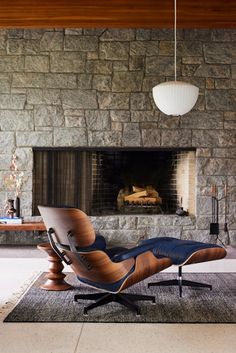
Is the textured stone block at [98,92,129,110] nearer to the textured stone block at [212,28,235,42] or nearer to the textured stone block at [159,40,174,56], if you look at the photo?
the textured stone block at [159,40,174,56]

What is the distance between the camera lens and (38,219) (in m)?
6.99

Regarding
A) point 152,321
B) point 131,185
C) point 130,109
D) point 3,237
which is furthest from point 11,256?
point 152,321

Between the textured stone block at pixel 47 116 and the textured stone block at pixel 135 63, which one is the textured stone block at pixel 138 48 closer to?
the textured stone block at pixel 135 63

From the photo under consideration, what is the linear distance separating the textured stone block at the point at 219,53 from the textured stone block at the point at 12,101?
94.8 inches

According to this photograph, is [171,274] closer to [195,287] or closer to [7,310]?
[195,287]

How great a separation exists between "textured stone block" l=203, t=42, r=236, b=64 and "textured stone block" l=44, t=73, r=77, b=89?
5.65ft

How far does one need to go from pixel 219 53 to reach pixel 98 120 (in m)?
1.77

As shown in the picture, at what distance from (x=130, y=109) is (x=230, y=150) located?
1378 millimetres

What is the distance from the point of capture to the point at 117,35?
6.96 meters

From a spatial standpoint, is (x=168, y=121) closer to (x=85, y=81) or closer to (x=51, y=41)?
(x=85, y=81)

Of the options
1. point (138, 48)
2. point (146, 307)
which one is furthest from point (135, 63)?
point (146, 307)

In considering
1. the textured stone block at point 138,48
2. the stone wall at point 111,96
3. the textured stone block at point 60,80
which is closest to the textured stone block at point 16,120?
the stone wall at point 111,96

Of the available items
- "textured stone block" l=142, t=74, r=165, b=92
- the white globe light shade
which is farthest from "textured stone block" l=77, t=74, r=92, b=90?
the white globe light shade

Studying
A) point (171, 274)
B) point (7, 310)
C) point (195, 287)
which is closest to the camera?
point (7, 310)
